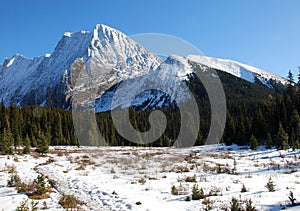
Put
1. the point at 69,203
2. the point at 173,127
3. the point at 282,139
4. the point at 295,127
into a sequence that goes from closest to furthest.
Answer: the point at 69,203, the point at 282,139, the point at 295,127, the point at 173,127

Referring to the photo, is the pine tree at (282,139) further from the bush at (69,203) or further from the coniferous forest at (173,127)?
the bush at (69,203)

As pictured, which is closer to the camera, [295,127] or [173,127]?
[295,127]

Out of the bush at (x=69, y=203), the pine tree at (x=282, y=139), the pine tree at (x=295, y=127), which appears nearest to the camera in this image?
the bush at (x=69, y=203)

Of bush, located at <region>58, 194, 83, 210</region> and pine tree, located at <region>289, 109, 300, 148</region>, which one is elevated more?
pine tree, located at <region>289, 109, 300, 148</region>

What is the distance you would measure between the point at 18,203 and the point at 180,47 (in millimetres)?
19381

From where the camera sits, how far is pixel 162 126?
394ft

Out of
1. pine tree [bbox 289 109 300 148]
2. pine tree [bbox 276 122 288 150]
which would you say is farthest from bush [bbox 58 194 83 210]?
pine tree [bbox 289 109 300 148]

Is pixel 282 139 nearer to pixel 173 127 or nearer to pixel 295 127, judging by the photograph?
pixel 295 127

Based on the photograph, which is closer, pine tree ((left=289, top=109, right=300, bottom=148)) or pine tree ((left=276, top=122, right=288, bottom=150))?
pine tree ((left=276, top=122, right=288, bottom=150))

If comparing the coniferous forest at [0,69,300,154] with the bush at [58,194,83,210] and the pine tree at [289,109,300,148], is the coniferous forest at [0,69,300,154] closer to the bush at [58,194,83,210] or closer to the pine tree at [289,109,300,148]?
the pine tree at [289,109,300,148]

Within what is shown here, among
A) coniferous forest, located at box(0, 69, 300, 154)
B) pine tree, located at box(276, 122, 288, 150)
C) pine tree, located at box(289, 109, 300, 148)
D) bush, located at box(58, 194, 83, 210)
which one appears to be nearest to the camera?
bush, located at box(58, 194, 83, 210)

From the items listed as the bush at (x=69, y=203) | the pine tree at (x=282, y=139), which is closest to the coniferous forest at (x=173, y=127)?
the pine tree at (x=282, y=139)

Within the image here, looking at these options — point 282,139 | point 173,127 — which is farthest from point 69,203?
point 173,127

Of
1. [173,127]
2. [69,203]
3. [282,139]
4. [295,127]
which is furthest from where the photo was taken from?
[173,127]
